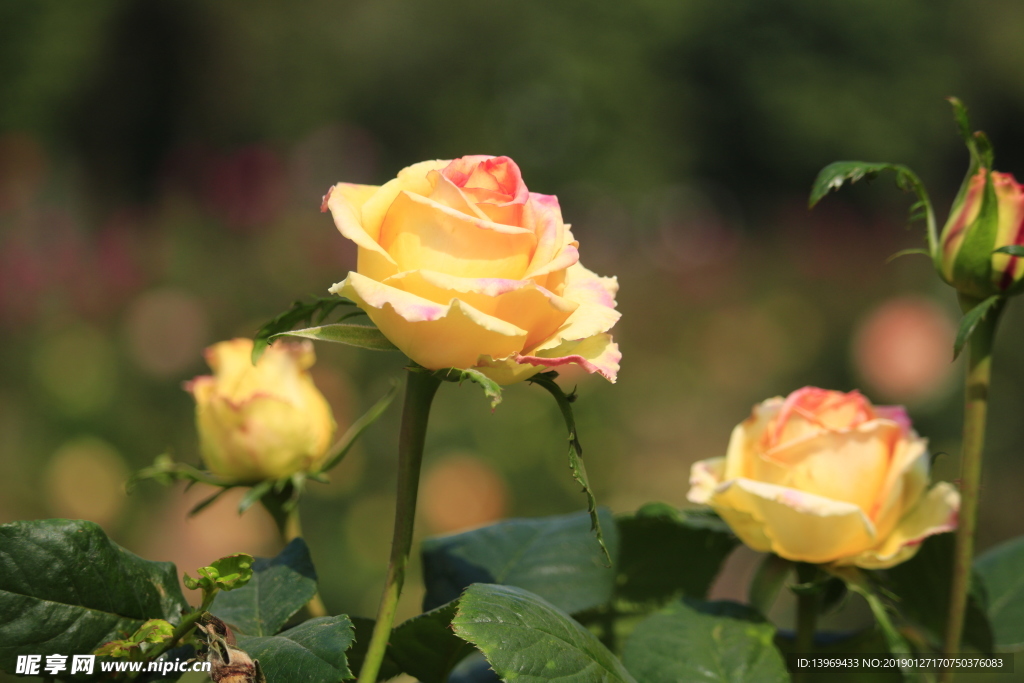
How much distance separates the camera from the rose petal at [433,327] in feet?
0.95

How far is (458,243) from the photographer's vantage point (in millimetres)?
314

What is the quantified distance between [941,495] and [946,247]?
0.12 meters

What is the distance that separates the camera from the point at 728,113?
19.1 ft

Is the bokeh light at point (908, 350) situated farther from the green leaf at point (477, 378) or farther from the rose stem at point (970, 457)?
the green leaf at point (477, 378)

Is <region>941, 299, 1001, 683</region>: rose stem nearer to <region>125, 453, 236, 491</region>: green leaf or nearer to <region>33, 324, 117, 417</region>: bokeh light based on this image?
<region>125, 453, 236, 491</region>: green leaf

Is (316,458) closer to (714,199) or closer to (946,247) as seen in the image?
(946,247)

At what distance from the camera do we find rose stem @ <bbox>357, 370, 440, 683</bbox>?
0.32 meters

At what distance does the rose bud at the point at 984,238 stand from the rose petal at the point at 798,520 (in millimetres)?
116

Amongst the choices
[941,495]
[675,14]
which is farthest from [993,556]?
[675,14]

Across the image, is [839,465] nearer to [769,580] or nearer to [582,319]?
[769,580]

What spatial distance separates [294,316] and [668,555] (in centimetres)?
27

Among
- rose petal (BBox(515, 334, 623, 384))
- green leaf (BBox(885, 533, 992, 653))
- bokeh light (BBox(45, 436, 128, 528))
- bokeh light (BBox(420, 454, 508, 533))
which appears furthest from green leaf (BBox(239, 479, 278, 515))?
bokeh light (BBox(45, 436, 128, 528))

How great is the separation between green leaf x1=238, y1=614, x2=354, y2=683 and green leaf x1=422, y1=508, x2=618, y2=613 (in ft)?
0.45

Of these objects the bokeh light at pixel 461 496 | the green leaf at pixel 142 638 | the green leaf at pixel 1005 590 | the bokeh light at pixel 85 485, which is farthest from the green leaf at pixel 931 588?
the bokeh light at pixel 85 485
